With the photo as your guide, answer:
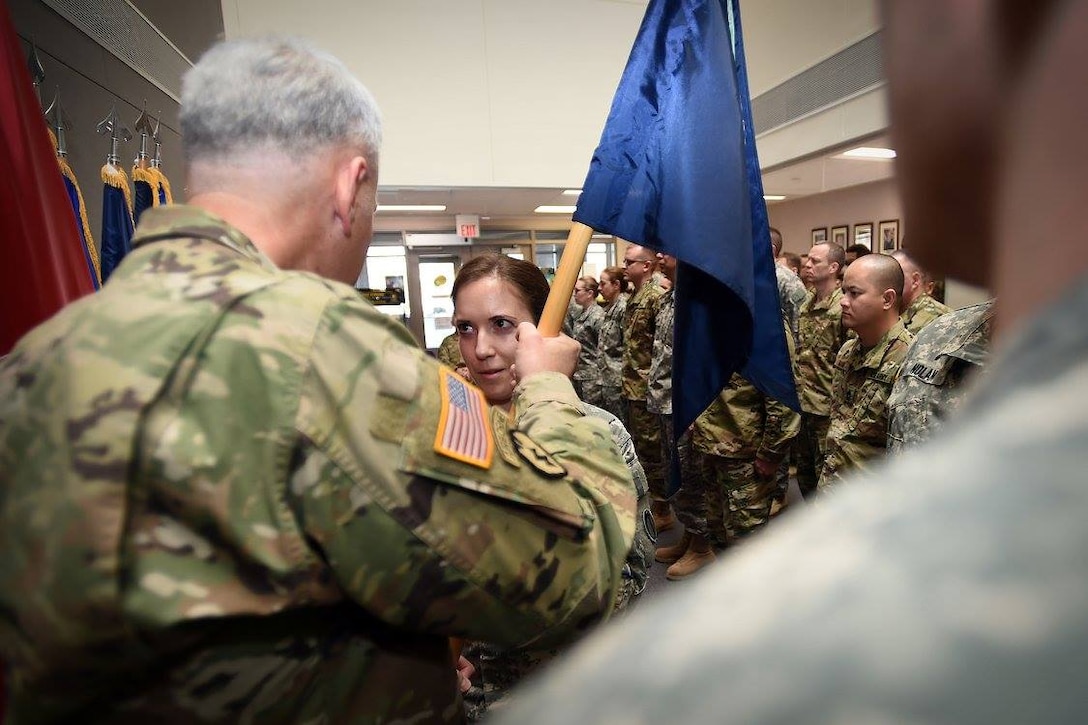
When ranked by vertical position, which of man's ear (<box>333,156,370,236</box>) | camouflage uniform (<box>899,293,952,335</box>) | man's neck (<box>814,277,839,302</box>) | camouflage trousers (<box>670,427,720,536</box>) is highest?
man's ear (<box>333,156,370,236</box>)

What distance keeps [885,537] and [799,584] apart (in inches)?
1.2

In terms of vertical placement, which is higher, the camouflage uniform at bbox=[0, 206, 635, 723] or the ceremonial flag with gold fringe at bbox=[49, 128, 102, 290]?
the ceremonial flag with gold fringe at bbox=[49, 128, 102, 290]

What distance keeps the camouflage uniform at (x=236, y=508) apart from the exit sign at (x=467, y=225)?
853cm

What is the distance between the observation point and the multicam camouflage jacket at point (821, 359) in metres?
3.78

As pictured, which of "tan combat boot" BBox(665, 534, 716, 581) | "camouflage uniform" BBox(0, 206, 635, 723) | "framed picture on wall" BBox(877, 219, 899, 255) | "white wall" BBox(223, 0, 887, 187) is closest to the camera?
"camouflage uniform" BBox(0, 206, 635, 723)

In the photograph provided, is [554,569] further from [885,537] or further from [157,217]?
[157,217]

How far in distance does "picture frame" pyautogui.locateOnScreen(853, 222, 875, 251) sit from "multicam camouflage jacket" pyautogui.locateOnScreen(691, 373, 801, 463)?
23.7 feet

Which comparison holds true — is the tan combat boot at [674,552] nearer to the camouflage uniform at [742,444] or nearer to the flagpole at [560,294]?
the camouflage uniform at [742,444]

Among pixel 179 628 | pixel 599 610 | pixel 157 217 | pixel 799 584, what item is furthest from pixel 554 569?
pixel 157 217

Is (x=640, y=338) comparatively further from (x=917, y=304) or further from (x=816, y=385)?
A: (x=917, y=304)

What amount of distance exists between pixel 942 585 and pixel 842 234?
10.6 m

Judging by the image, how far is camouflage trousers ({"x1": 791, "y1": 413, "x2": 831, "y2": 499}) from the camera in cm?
368

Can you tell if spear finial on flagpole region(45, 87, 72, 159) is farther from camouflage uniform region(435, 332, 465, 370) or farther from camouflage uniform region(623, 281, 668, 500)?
camouflage uniform region(623, 281, 668, 500)

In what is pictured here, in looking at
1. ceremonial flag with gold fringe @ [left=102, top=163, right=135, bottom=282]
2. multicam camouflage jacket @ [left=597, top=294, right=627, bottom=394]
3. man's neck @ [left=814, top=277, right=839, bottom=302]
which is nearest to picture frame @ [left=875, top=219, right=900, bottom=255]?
man's neck @ [left=814, top=277, right=839, bottom=302]
